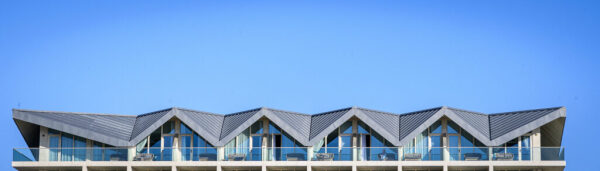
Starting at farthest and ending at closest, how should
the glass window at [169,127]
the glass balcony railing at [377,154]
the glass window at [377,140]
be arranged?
1. the glass window at [169,127]
2. the glass window at [377,140]
3. the glass balcony railing at [377,154]

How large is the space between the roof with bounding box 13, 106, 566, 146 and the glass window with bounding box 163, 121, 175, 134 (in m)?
0.77

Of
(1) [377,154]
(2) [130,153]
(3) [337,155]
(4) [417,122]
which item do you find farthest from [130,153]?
(4) [417,122]

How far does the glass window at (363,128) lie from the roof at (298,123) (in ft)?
2.46

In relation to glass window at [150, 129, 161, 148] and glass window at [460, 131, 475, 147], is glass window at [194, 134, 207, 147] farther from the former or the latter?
glass window at [460, 131, 475, 147]

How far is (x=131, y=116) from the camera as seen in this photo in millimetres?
74688

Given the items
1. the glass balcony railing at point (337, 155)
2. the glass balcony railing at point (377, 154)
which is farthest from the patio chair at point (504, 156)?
the glass balcony railing at point (337, 155)

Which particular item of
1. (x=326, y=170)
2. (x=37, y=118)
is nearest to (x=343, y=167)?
(x=326, y=170)

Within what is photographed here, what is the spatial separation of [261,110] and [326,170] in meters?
5.24

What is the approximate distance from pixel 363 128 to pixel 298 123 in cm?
391

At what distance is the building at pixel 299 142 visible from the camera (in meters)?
70.1

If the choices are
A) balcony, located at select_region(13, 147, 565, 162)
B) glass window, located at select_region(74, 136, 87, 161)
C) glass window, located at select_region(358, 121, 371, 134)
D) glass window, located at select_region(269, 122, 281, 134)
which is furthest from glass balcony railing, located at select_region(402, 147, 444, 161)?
glass window, located at select_region(74, 136, 87, 161)

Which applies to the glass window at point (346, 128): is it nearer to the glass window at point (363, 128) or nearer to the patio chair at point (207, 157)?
the glass window at point (363, 128)

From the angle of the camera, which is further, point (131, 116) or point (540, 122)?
point (131, 116)

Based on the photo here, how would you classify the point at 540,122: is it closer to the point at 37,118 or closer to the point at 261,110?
the point at 261,110
